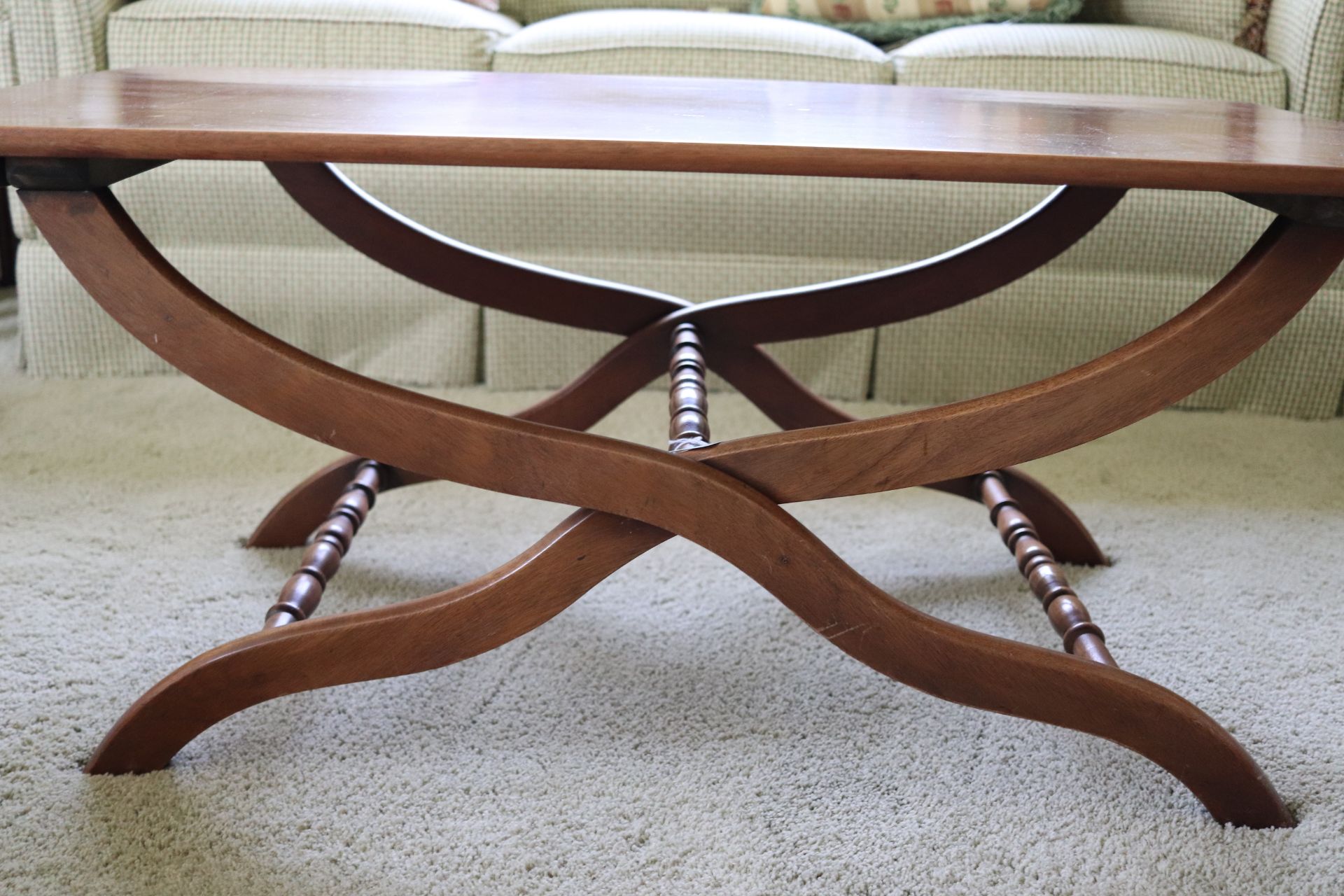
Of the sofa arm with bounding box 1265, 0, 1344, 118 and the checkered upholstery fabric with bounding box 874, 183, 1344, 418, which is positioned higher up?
the sofa arm with bounding box 1265, 0, 1344, 118

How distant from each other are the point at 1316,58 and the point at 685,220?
2.87 feet

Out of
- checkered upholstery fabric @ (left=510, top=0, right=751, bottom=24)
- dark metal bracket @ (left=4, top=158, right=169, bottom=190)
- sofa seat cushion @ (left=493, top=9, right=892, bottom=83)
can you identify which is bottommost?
dark metal bracket @ (left=4, top=158, right=169, bottom=190)

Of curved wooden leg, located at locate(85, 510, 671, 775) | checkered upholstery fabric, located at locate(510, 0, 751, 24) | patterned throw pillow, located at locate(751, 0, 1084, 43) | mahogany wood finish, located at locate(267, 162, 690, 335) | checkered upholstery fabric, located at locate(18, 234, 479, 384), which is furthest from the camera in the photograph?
checkered upholstery fabric, located at locate(510, 0, 751, 24)

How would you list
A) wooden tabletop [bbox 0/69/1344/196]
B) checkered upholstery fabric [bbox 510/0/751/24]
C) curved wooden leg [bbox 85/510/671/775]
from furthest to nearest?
1. checkered upholstery fabric [bbox 510/0/751/24]
2. curved wooden leg [bbox 85/510/671/775]
3. wooden tabletop [bbox 0/69/1344/196]

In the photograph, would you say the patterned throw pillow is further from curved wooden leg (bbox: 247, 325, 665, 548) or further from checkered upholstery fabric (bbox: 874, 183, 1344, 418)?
curved wooden leg (bbox: 247, 325, 665, 548)

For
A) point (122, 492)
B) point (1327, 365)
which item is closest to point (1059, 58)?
point (1327, 365)

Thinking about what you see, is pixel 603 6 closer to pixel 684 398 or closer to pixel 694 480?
pixel 684 398

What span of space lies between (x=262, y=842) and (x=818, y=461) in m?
0.46

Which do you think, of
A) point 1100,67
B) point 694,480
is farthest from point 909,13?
point 694,480

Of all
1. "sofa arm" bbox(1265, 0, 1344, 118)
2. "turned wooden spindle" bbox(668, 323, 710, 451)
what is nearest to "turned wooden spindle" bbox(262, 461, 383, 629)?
"turned wooden spindle" bbox(668, 323, 710, 451)

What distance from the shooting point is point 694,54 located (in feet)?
5.18

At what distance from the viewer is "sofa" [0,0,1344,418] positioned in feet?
5.16

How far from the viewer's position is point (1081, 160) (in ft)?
2.29

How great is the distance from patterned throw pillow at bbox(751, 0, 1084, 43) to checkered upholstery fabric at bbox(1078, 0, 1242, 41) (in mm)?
90
